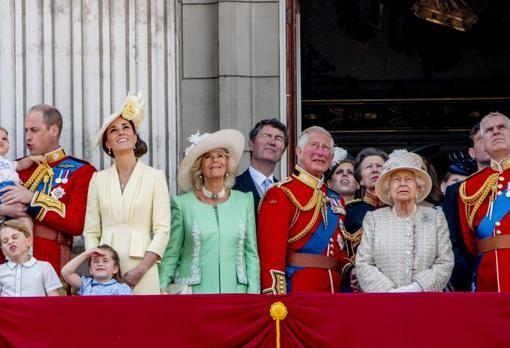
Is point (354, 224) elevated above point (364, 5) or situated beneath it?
situated beneath

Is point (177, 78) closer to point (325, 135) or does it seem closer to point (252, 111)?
point (252, 111)

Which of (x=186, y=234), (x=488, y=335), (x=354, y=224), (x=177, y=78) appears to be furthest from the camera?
(x=177, y=78)

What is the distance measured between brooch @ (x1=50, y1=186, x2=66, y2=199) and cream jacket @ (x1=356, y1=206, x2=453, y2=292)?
1857mm

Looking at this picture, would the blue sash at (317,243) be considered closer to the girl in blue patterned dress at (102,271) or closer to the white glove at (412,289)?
the white glove at (412,289)

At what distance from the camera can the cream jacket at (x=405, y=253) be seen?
33.0 ft

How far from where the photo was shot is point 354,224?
36.3ft

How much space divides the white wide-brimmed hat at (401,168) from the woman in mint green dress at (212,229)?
31.1 inches

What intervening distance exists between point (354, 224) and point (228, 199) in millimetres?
1031

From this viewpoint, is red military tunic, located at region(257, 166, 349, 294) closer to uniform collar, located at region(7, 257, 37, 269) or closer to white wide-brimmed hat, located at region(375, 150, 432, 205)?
white wide-brimmed hat, located at region(375, 150, 432, 205)

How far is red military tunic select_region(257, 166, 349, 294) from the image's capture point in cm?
1027

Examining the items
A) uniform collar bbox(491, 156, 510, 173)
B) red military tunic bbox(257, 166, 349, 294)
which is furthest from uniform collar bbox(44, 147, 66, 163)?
uniform collar bbox(491, 156, 510, 173)

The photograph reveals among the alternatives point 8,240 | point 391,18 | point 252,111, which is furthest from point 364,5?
point 8,240

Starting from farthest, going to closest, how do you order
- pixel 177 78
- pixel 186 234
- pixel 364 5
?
pixel 364 5 < pixel 177 78 < pixel 186 234

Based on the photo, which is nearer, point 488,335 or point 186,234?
point 488,335
